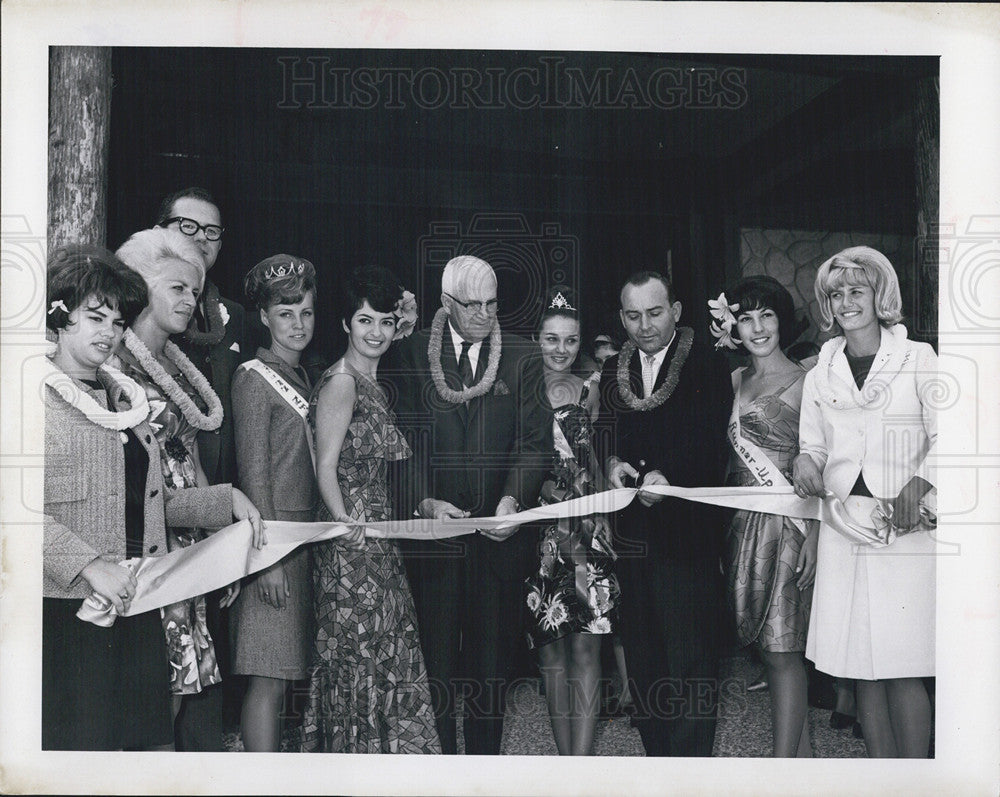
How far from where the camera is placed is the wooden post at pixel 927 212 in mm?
3691

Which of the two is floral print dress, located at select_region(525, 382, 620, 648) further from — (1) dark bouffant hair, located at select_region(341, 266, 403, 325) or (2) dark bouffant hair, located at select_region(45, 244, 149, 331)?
(2) dark bouffant hair, located at select_region(45, 244, 149, 331)

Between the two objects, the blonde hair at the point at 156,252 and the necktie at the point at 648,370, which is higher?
the blonde hair at the point at 156,252

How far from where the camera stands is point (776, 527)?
12.1 ft

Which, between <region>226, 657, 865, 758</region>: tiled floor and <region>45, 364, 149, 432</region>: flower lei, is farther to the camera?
<region>226, 657, 865, 758</region>: tiled floor

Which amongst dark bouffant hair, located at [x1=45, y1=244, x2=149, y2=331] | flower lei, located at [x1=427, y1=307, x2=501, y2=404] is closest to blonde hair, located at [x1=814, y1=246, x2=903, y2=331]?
flower lei, located at [x1=427, y1=307, x2=501, y2=404]

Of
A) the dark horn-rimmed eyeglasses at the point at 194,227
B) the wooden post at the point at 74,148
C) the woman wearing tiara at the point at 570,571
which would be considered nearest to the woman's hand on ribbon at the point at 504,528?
the woman wearing tiara at the point at 570,571

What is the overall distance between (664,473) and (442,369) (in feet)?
2.86

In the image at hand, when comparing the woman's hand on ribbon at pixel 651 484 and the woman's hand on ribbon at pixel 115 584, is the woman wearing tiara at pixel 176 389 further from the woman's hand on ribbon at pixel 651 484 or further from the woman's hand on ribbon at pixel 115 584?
the woman's hand on ribbon at pixel 651 484

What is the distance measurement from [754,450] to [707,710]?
0.95m

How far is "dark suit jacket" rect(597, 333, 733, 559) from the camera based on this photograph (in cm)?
366

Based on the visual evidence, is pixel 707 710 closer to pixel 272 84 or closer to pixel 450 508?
pixel 450 508

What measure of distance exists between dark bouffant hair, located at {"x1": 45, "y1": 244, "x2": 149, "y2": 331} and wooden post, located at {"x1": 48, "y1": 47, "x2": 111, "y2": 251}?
0.05 meters

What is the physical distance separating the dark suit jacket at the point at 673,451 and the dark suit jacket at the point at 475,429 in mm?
→ 247

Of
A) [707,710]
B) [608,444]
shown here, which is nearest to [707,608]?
[707,710]
